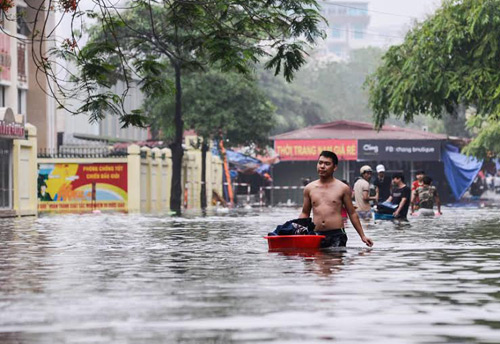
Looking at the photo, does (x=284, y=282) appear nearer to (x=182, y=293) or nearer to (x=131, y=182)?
(x=182, y=293)

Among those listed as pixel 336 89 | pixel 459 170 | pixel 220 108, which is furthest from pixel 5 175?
pixel 336 89

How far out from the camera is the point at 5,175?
42500 mm

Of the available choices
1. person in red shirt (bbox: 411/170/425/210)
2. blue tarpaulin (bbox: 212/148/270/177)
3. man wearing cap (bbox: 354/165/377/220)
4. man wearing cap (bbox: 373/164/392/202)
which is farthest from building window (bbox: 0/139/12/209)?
blue tarpaulin (bbox: 212/148/270/177)

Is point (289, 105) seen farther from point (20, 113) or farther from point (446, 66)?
point (446, 66)

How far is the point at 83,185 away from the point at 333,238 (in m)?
36.0

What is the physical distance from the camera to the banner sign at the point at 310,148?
7231 centimetres

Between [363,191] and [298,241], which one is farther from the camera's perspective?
[363,191]

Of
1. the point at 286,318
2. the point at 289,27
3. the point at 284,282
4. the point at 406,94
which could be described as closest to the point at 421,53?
the point at 406,94

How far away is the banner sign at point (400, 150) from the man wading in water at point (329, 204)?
176 feet

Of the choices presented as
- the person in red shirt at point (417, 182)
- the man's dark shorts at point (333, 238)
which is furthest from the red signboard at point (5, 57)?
the man's dark shorts at point (333, 238)

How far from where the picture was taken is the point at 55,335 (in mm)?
8609

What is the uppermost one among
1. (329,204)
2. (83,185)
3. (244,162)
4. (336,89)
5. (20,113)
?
(336,89)

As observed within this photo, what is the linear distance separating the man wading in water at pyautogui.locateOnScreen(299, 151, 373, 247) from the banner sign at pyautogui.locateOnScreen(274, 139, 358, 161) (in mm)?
53674

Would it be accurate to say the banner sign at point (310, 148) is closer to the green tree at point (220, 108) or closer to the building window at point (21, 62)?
the green tree at point (220, 108)
